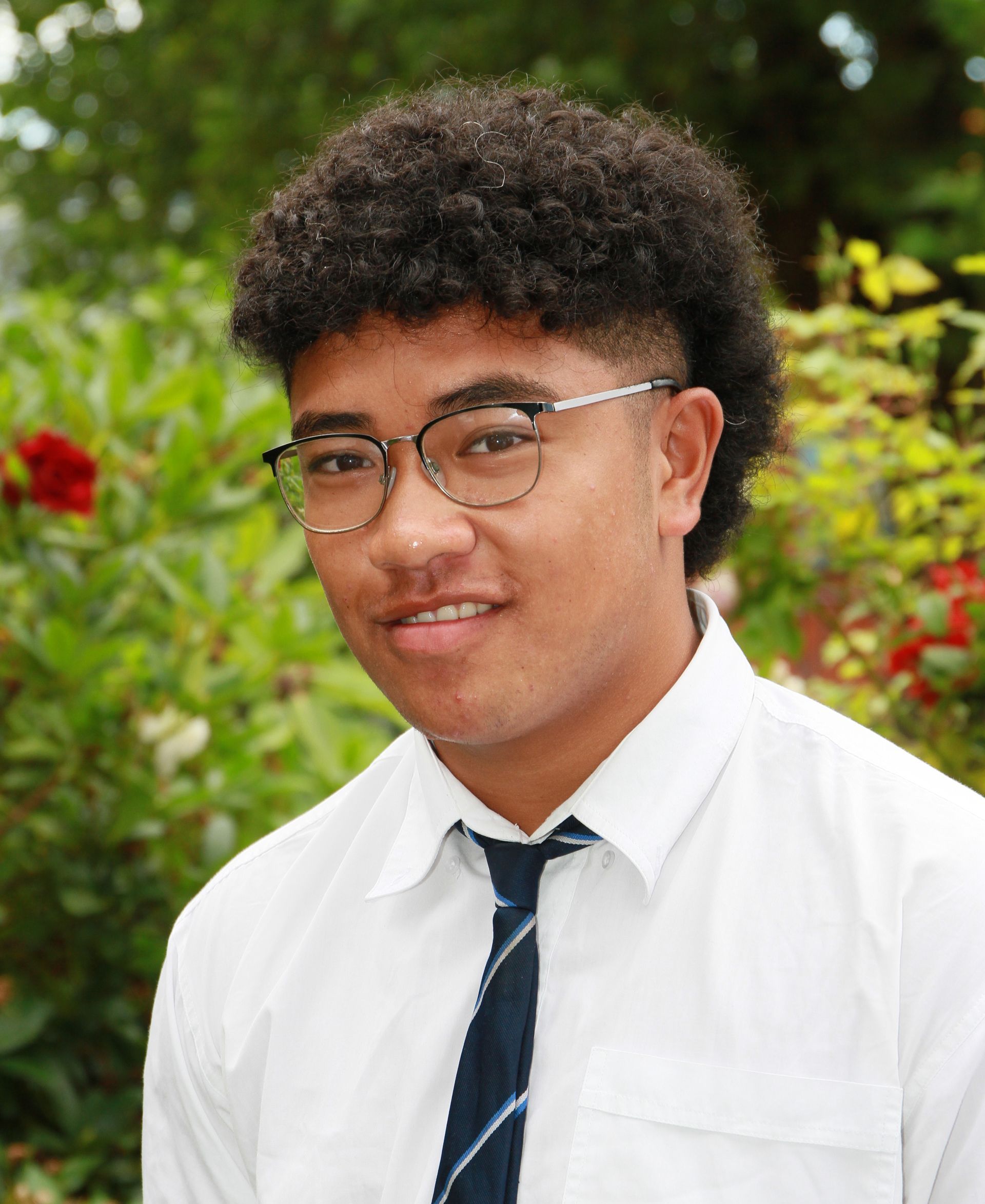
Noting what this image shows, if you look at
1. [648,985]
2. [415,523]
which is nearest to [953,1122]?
[648,985]

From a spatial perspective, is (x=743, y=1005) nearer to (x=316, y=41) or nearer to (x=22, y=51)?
(x=316, y=41)

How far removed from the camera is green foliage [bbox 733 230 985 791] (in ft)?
8.05

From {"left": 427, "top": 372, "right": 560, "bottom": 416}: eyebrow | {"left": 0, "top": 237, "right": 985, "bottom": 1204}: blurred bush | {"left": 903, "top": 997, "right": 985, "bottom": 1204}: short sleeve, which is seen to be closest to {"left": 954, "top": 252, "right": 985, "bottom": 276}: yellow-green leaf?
{"left": 0, "top": 237, "right": 985, "bottom": 1204}: blurred bush

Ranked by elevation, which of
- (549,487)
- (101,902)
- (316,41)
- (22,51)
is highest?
(22,51)

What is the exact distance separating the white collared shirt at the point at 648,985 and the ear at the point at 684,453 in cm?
16

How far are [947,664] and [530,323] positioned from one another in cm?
119

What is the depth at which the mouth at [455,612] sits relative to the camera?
148cm

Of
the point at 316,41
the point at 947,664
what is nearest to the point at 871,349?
the point at 947,664

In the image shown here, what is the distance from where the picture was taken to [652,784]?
4.94 ft

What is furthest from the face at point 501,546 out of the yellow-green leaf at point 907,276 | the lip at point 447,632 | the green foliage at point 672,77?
the green foliage at point 672,77

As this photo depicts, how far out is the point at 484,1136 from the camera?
1.39 m

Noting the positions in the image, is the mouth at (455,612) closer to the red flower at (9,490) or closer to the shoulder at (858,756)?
the shoulder at (858,756)

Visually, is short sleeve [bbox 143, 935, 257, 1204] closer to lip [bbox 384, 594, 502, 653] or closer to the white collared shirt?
the white collared shirt

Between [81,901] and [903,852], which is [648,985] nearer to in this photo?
[903,852]
